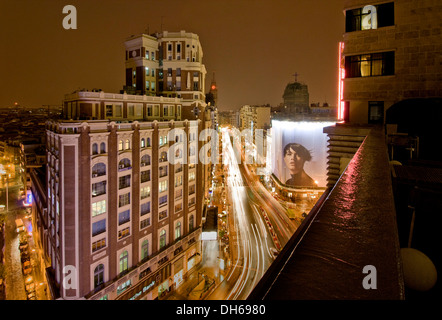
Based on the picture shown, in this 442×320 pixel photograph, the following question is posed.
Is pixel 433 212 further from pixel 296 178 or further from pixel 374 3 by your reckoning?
pixel 296 178

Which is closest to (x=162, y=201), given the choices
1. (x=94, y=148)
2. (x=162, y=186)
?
(x=162, y=186)

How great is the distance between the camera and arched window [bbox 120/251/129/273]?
25.4 meters

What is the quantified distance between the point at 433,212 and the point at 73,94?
1047 inches

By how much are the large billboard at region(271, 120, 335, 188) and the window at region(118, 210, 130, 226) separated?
36029mm

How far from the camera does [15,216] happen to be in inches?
2015

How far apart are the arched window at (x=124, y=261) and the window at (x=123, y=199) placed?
4.43 meters

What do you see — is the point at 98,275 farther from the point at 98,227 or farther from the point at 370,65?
the point at 370,65

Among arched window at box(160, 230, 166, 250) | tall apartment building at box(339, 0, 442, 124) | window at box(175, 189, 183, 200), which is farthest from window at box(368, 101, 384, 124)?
arched window at box(160, 230, 166, 250)

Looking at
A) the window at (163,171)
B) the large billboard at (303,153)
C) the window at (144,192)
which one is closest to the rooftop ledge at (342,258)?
the window at (144,192)

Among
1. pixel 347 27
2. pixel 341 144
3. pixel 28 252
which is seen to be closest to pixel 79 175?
pixel 341 144

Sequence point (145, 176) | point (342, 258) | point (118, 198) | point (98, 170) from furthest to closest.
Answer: point (145, 176)
point (118, 198)
point (98, 170)
point (342, 258)

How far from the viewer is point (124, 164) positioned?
81.0 feet

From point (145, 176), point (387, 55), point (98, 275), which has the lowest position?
point (98, 275)

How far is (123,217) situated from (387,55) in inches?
915
